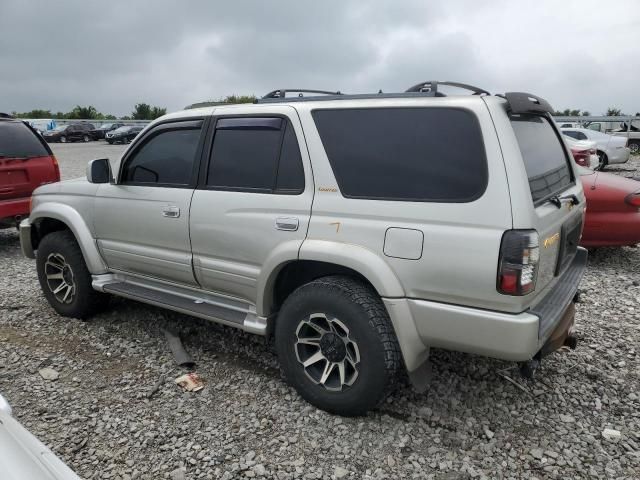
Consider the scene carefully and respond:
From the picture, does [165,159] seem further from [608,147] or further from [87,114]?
[87,114]

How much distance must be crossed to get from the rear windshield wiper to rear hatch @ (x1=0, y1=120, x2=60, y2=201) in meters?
6.69

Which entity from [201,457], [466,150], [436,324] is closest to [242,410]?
[201,457]

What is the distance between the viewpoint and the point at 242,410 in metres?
3.11

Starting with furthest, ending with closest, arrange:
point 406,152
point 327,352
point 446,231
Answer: point 327,352, point 406,152, point 446,231

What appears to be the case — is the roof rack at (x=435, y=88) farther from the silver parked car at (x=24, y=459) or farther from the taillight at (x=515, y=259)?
the silver parked car at (x=24, y=459)

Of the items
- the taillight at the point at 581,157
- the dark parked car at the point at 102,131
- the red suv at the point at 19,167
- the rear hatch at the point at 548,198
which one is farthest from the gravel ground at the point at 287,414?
the dark parked car at the point at 102,131

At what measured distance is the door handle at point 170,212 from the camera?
352 centimetres

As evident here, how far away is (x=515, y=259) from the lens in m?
2.36

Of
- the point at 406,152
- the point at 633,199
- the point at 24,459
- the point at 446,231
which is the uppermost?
the point at 406,152

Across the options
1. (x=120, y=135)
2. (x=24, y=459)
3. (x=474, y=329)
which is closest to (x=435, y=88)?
(x=474, y=329)

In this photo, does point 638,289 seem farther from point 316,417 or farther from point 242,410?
point 242,410

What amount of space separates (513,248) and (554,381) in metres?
1.52

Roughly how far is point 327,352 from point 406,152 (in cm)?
121

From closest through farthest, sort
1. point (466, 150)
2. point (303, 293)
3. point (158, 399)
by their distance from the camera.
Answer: point (466, 150) → point (303, 293) → point (158, 399)
